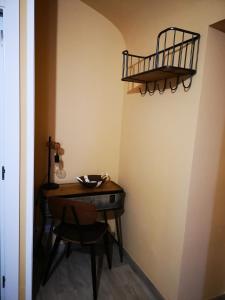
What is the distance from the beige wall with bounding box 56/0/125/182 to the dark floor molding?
0.90 meters

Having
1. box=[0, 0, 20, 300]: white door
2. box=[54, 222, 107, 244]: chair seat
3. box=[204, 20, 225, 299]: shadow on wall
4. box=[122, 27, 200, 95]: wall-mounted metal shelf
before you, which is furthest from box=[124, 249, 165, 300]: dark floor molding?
box=[122, 27, 200, 95]: wall-mounted metal shelf

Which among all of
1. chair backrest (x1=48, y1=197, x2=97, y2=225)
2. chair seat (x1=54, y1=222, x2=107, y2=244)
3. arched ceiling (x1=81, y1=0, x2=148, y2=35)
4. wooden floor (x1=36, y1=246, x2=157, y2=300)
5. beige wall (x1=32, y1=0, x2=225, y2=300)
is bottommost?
wooden floor (x1=36, y1=246, x2=157, y2=300)

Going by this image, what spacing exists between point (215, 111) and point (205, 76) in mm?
234

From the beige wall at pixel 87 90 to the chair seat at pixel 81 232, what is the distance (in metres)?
0.55

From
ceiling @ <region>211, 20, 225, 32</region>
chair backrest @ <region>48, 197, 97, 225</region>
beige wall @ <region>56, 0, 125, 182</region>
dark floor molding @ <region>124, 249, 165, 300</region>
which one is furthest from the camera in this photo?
beige wall @ <region>56, 0, 125, 182</region>

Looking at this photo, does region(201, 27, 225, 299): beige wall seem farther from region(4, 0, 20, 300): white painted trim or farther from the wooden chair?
region(4, 0, 20, 300): white painted trim

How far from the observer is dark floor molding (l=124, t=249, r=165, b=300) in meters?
1.82

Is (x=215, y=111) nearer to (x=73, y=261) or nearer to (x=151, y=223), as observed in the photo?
(x=151, y=223)

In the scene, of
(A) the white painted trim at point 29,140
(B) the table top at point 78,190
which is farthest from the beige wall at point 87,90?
(A) the white painted trim at point 29,140

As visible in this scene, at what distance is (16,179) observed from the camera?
4.70 feet

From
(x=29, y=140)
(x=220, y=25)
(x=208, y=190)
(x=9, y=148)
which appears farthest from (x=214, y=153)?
(x=9, y=148)

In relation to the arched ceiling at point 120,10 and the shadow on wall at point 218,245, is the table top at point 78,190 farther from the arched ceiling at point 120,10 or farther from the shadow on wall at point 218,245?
the arched ceiling at point 120,10

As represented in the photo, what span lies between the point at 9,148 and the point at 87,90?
1135mm

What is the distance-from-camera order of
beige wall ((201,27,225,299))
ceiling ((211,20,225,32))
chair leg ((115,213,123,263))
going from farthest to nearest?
chair leg ((115,213,123,263)) < beige wall ((201,27,225,299)) < ceiling ((211,20,225,32))
